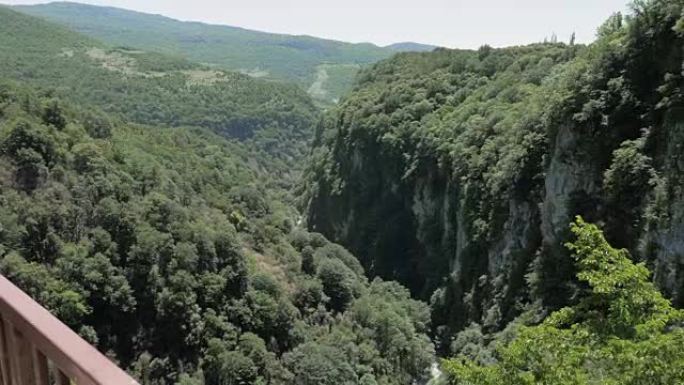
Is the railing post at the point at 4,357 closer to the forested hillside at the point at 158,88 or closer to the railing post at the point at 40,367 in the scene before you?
the railing post at the point at 40,367

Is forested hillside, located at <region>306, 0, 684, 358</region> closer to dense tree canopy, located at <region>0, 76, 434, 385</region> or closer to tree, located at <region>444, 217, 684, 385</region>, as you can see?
dense tree canopy, located at <region>0, 76, 434, 385</region>

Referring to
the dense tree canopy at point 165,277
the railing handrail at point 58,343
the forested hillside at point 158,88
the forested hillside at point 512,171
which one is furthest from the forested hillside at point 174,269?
the forested hillside at point 158,88

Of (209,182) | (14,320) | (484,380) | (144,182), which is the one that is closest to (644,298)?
(484,380)

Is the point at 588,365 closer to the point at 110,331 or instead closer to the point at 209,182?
the point at 110,331

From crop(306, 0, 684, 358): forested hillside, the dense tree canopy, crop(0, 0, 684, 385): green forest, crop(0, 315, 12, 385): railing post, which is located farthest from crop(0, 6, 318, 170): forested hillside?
crop(0, 315, 12, 385): railing post

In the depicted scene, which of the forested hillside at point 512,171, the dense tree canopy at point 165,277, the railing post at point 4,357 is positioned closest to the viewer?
the railing post at point 4,357

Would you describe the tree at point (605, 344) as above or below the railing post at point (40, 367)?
below
